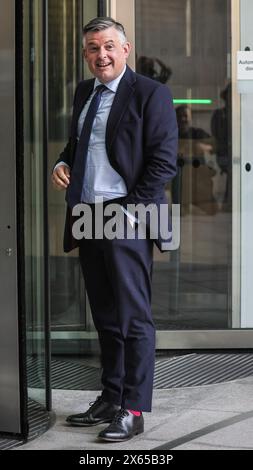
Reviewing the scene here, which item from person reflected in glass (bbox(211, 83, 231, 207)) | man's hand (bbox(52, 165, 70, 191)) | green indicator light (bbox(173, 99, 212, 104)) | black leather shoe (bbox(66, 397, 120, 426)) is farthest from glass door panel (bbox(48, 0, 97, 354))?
man's hand (bbox(52, 165, 70, 191))

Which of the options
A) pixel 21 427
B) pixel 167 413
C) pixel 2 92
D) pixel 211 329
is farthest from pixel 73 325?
pixel 2 92

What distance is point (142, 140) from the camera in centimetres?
435

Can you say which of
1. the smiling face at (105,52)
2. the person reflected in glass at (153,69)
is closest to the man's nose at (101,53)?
the smiling face at (105,52)

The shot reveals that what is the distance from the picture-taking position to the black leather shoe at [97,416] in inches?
182

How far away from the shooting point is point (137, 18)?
20.2 feet

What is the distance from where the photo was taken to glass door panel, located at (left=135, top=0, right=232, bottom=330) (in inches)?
246

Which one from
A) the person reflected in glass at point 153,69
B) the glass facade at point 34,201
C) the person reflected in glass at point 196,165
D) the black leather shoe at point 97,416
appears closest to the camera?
the black leather shoe at point 97,416

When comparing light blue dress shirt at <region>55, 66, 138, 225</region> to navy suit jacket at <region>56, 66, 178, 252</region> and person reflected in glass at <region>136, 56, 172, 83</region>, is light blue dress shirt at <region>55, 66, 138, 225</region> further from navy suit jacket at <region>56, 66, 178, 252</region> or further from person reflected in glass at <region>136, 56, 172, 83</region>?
person reflected in glass at <region>136, 56, 172, 83</region>

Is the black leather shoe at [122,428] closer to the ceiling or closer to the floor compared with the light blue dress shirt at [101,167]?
closer to the floor

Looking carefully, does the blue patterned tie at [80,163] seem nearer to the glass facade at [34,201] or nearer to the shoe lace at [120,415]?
the glass facade at [34,201]

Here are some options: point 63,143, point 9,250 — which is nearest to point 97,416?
point 9,250

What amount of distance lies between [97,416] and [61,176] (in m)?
1.16
